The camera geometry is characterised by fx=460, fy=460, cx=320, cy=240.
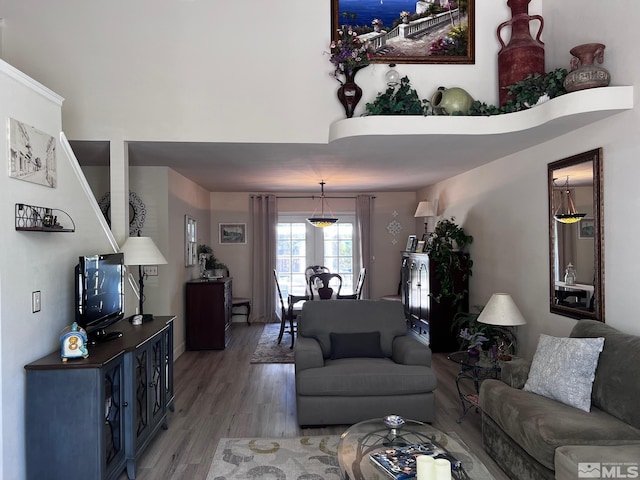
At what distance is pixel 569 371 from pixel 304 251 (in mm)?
6379

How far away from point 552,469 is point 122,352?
2.46 metres

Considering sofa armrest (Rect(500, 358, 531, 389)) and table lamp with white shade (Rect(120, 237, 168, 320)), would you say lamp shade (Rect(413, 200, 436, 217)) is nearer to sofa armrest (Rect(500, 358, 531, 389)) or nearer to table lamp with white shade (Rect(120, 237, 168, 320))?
sofa armrest (Rect(500, 358, 531, 389))

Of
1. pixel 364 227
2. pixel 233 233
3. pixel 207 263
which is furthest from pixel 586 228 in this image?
pixel 233 233

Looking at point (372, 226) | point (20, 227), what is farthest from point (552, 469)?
Answer: point (372, 226)

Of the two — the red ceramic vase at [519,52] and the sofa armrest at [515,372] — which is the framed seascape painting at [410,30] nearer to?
the red ceramic vase at [519,52]

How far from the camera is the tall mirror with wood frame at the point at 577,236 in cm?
342

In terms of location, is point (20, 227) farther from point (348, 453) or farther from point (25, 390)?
point (348, 453)

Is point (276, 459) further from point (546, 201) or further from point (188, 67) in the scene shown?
point (188, 67)

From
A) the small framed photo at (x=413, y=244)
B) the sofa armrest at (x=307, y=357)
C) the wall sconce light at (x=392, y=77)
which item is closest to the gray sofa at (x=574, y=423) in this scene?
the sofa armrest at (x=307, y=357)

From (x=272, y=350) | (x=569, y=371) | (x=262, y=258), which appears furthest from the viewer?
(x=262, y=258)

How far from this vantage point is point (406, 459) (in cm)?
226

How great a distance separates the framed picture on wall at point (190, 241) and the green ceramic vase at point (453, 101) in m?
3.89

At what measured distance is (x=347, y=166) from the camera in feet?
18.2

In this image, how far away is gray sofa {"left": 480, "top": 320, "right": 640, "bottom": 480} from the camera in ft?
7.46
